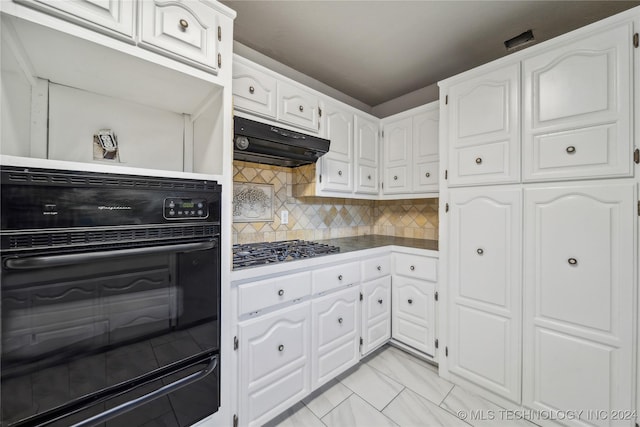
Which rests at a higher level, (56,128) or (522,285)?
(56,128)

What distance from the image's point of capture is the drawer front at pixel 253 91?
4.78 ft

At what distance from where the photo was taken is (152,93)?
1231 mm

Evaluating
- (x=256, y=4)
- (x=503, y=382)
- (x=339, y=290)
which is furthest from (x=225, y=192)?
(x=503, y=382)

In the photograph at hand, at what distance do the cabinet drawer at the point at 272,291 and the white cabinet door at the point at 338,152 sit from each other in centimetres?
82

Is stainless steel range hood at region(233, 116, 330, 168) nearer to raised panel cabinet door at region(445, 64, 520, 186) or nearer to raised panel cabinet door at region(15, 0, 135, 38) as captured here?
raised panel cabinet door at region(15, 0, 135, 38)

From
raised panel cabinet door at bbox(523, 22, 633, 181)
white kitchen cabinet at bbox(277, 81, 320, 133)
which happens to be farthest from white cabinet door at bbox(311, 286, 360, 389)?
raised panel cabinet door at bbox(523, 22, 633, 181)

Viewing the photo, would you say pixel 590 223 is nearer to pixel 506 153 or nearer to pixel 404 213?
pixel 506 153

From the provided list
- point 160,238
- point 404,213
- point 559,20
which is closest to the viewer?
point 160,238

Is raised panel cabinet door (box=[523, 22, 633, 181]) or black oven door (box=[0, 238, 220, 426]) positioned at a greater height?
raised panel cabinet door (box=[523, 22, 633, 181])

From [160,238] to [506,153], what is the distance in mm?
1926

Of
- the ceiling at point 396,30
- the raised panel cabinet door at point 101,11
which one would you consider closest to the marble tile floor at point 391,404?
the raised panel cabinet door at point 101,11

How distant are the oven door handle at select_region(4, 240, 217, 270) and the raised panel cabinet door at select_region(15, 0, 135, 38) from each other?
789 millimetres

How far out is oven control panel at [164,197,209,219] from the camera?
984 mm

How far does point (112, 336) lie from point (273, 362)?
783mm
